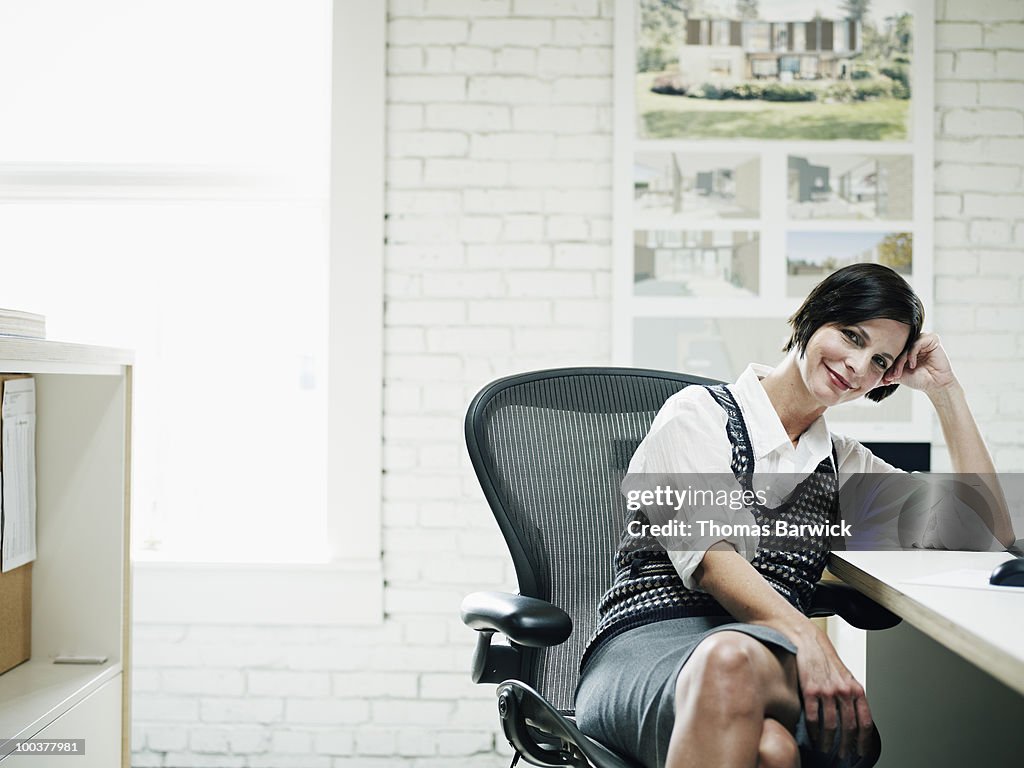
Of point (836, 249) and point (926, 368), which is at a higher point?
point (836, 249)

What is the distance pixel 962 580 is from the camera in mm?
1186

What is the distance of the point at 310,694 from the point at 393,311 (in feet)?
3.52

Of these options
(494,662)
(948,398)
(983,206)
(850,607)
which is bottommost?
(494,662)

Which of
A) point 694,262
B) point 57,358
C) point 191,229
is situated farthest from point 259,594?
point 694,262

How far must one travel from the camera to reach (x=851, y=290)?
1438 millimetres

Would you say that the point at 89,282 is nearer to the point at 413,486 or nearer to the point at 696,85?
the point at 413,486

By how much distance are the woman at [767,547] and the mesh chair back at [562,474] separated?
0.10 m

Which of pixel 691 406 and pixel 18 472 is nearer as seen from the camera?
pixel 691 406

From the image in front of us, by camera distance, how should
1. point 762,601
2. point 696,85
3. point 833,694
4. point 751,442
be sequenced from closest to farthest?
point 833,694, point 762,601, point 751,442, point 696,85

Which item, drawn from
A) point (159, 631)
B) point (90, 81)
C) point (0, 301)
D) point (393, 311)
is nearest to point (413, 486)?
point (393, 311)

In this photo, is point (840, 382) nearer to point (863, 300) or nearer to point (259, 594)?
point (863, 300)

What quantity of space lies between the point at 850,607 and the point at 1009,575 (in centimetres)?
35

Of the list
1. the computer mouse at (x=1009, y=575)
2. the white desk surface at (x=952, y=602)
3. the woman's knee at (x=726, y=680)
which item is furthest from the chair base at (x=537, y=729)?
the computer mouse at (x=1009, y=575)

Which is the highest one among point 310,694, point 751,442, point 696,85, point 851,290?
point 696,85
